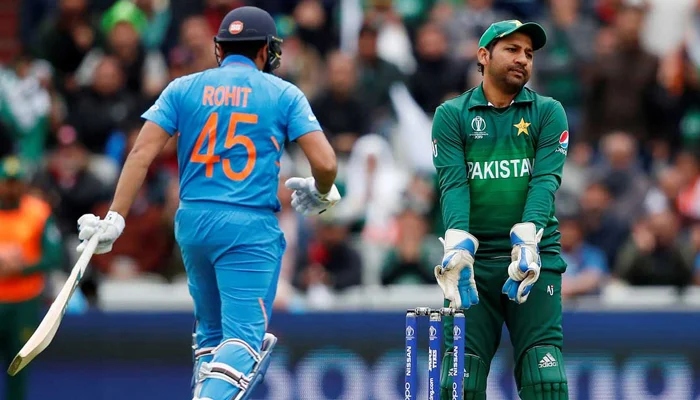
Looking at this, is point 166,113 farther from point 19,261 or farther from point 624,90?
point 624,90

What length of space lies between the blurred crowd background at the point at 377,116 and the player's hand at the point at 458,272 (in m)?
5.26

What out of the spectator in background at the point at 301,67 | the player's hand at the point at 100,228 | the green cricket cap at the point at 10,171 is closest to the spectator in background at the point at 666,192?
the spectator in background at the point at 301,67

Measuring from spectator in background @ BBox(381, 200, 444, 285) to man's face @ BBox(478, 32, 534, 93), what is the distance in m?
5.41

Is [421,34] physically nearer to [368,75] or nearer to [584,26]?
[368,75]

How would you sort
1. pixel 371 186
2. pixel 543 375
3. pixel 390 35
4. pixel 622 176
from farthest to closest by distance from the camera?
1. pixel 390 35
2. pixel 622 176
3. pixel 371 186
4. pixel 543 375

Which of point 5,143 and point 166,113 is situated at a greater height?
point 5,143

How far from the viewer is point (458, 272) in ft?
23.7

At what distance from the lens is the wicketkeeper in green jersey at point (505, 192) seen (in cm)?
743

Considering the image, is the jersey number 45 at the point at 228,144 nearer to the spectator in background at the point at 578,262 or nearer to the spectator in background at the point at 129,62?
the spectator in background at the point at 578,262

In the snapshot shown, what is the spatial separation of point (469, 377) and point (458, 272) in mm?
653

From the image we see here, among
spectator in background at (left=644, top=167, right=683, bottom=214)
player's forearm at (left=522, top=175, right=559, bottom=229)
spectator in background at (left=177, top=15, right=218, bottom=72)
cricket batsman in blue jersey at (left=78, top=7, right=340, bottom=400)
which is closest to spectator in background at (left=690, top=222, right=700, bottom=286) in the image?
spectator in background at (left=644, top=167, right=683, bottom=214)

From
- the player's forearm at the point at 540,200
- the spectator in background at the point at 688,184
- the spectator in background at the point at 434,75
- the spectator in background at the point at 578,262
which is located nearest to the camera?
the player's forearm at the point at 540,200

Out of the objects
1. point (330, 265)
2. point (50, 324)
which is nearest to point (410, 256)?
point (330, 265)

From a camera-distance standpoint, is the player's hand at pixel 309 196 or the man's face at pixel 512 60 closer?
the man's face at pixel 512 60
